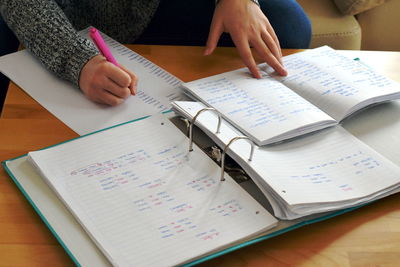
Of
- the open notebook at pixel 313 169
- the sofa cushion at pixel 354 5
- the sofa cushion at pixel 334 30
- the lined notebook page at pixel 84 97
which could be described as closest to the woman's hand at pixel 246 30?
the lined notebook page at pixel 84 97

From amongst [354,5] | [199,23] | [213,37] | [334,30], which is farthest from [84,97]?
[354,5]

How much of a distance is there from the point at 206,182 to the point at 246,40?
0.45 metres

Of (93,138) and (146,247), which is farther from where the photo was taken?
(93,138)

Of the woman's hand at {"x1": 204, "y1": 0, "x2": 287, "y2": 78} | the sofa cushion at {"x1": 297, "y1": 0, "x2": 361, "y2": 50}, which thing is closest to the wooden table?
the woman's hand at {"x1": 204, "y1": 0, "x2": 287, "y2": 78}

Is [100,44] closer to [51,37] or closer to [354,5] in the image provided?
[51,37]

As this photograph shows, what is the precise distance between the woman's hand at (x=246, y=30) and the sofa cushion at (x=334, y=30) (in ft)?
2.16

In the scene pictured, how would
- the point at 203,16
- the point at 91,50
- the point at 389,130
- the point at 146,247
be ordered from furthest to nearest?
1. the point at 203,16
2. the point at 91,50
3. the point at 389,130
4. the point at 146,247

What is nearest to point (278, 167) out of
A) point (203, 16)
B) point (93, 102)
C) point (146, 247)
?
point (146, 247)

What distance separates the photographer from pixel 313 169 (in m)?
0.85

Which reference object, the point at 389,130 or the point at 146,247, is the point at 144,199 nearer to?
the point at 146,247

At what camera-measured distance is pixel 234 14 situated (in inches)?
48.0

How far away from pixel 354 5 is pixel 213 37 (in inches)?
35.3

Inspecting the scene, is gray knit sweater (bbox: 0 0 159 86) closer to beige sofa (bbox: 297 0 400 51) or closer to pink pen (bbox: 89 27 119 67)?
pink pen (bbox: 89 27 119 67)

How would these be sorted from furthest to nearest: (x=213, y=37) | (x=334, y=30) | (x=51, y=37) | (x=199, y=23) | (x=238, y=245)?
1. (x=334, y=30)
2. (x=199, y=23)
3. (x=213, y=37)
4. (x=51, y=37)
5. (x=238, y=245)
